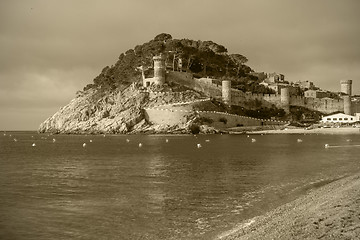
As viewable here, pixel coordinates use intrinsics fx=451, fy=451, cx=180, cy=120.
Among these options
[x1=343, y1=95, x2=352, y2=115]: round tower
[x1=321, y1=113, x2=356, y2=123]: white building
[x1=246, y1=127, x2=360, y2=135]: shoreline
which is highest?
[x1=343, y1=95, x2=352, y2=115]: round tower

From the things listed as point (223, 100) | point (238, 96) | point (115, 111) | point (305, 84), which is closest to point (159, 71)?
point (115, 111)

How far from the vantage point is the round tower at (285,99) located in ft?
339

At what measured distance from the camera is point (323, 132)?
93062 mm

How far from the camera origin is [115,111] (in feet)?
318

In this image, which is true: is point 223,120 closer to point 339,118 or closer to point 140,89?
point 140,89

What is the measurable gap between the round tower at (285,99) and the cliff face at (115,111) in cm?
2039

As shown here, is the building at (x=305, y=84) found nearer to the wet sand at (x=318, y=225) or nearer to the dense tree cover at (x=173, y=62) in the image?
the dense tree cover at (x=173, y=62)

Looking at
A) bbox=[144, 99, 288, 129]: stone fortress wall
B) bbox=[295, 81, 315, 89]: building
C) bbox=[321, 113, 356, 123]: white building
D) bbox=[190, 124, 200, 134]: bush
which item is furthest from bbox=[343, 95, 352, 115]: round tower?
bbox=[190, 124, 200, 134]: bush

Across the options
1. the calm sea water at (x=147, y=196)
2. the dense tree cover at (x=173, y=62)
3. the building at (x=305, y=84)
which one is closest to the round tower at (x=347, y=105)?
the building at (x=305, y=84)

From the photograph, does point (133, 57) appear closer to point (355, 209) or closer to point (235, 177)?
point (235, 177)

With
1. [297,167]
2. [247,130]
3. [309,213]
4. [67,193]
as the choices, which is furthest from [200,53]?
[309,213]

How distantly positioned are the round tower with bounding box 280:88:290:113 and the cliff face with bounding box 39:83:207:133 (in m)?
20.4

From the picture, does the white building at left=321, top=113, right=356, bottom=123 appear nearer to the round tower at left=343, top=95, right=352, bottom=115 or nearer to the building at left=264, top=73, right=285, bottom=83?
the round tower at left=343, top=95, right=352, bottom=115

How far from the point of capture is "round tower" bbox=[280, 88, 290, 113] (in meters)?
103
